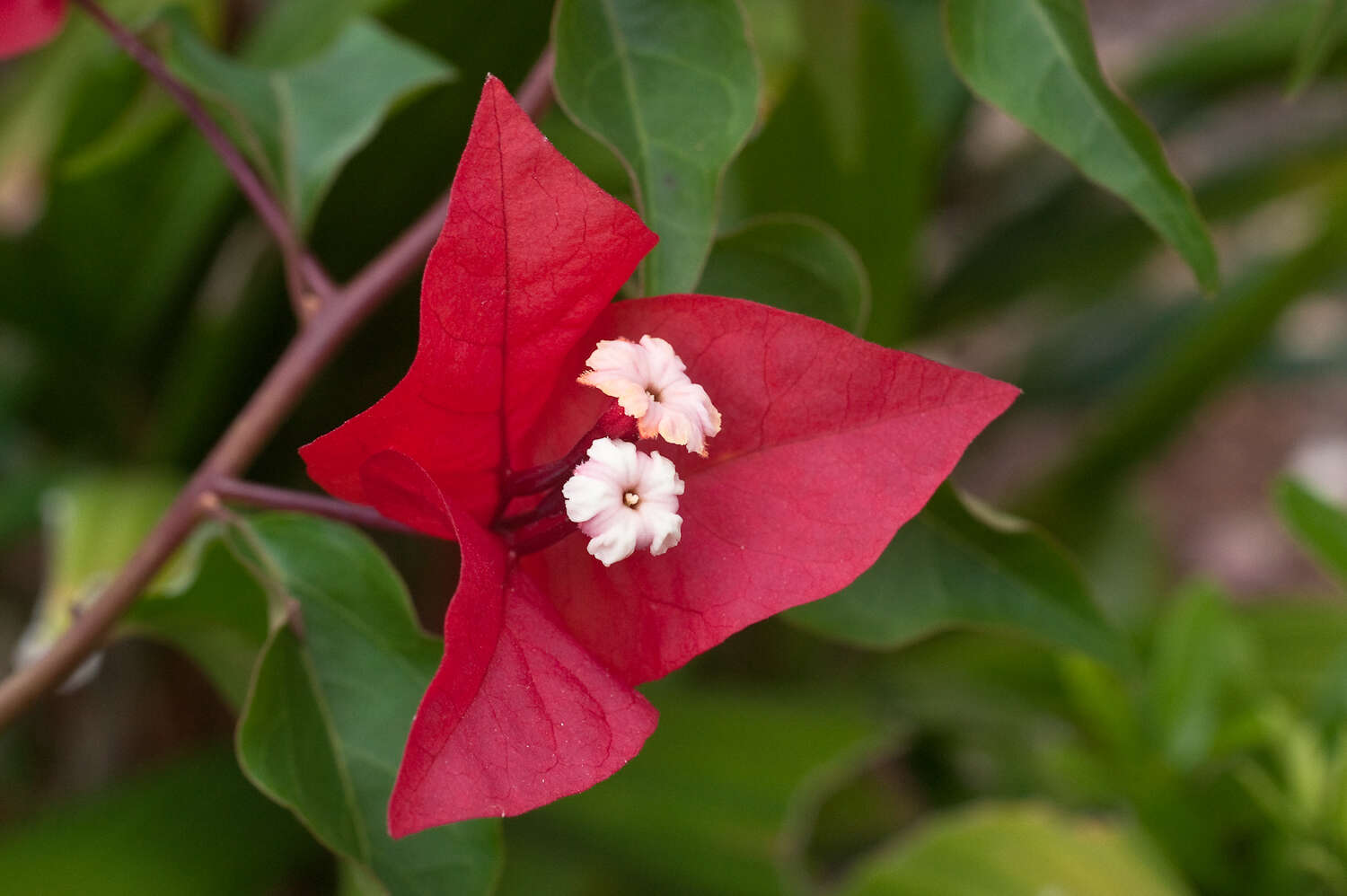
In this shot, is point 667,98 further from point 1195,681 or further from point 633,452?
point 1195,681

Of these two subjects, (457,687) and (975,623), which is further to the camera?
(975,623)

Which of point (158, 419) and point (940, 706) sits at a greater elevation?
point (158, 419)

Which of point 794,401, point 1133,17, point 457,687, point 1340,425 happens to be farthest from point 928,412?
point 1133,17

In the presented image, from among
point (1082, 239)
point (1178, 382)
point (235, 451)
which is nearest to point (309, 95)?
point (235, 451)

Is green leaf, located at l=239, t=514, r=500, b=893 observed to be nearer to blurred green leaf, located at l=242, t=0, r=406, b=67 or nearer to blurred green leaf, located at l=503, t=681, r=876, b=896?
blurred green leaf, located at l=503, t=681, r=876, b=896

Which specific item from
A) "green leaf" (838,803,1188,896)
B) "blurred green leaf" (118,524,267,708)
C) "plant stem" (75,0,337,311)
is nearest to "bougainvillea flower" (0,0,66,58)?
"plant stem" (75,0,337,311)

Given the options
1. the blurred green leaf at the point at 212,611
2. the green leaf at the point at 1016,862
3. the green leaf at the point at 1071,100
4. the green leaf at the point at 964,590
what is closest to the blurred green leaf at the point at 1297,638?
the green leaf at the point at 1016,862

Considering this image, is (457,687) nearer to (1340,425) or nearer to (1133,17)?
(1340,425)
